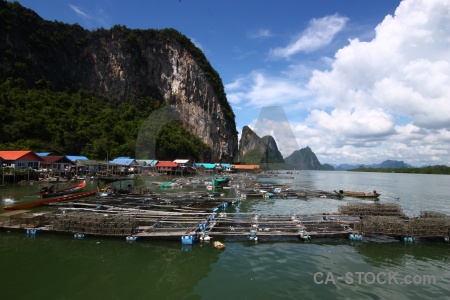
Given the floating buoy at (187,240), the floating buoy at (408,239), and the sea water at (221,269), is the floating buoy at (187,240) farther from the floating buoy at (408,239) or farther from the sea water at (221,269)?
the floating buoy at (408,239)

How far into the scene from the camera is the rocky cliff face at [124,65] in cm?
7869

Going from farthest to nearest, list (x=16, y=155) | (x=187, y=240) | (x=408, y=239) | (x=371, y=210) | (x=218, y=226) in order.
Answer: (x=16, y=155), (x=371, y=210), (x=218, y=226), (x=408, y=239), (x=187, y=240)

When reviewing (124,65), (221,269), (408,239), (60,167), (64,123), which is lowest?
(221,269)

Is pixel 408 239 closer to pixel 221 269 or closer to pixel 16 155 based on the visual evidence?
pixel 221 269

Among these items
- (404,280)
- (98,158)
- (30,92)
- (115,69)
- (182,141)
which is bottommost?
(404,280)

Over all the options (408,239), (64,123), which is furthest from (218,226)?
(64,123)

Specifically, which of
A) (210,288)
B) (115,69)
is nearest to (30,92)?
(115,69)

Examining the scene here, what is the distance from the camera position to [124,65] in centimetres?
10544

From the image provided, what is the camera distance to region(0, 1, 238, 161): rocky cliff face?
258ft

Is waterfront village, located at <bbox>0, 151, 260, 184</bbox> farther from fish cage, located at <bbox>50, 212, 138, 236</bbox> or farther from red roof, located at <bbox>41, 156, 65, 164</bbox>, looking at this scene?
fish cage, located at <bbox>50, 212, 138, 236</bbox>

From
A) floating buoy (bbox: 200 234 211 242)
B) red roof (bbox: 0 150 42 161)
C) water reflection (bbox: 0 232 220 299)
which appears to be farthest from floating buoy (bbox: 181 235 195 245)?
red roof (bbox: 0 150 42 161)

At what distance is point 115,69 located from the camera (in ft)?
343

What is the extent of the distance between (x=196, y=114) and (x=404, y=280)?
11846cm

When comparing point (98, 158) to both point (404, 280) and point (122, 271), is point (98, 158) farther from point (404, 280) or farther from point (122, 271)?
point (404, 280)
